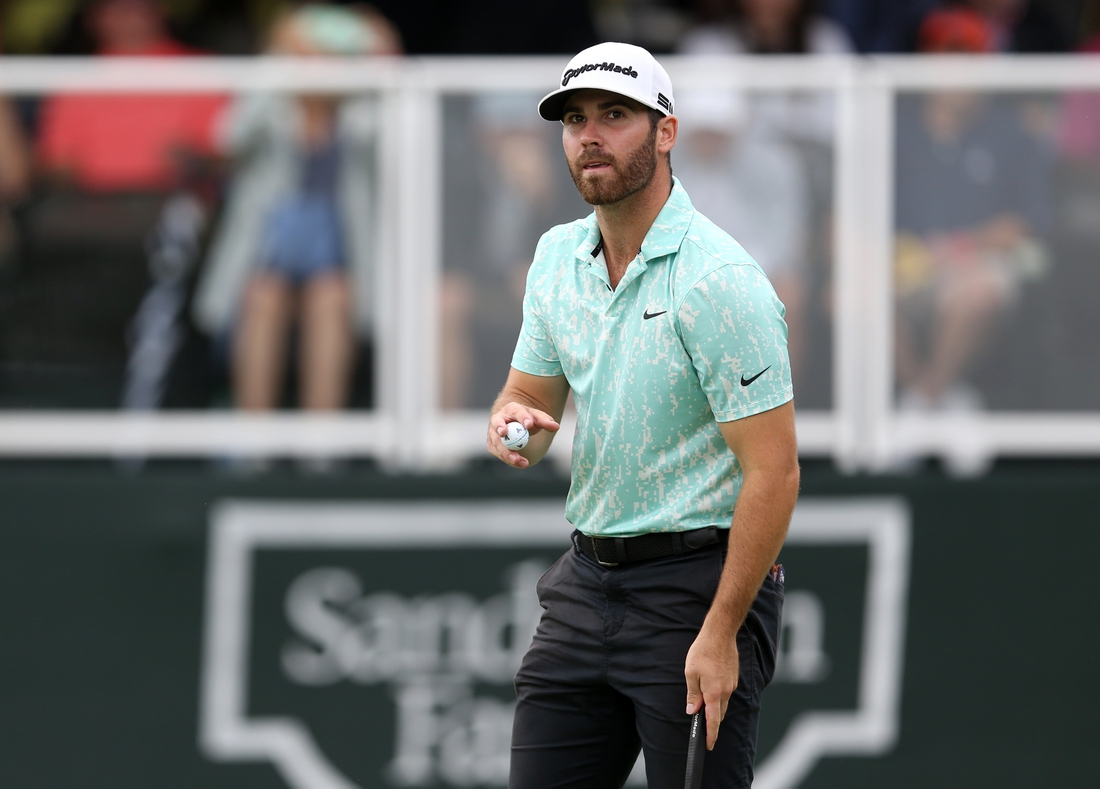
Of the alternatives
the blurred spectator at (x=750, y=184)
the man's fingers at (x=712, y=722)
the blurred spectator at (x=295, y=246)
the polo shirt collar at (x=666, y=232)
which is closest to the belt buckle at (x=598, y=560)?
the man's fingers at (x=712, y=722)

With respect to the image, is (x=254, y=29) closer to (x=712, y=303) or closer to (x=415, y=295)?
(x=415, y=295)

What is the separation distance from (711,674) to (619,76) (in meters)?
1.31

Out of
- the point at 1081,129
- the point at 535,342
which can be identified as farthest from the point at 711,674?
the point at 1081,129

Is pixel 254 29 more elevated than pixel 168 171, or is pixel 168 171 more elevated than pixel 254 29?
pixel 254 29

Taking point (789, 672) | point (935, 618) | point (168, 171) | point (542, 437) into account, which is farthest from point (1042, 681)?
point (168, 171)

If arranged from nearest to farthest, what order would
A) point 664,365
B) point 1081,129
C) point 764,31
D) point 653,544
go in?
1. point 664,365
2. point 653,544
3. point 1081,129
4. point 764,31

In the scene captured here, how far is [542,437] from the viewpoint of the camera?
372 cm

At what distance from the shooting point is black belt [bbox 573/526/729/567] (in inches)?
136

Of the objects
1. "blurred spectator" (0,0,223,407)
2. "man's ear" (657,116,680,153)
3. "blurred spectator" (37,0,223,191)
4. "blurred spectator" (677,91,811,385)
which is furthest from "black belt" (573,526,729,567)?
"blurred spectator" (37,0,223,191)

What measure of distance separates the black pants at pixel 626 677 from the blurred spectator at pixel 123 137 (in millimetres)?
3058

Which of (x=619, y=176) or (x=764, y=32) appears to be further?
(x=764, y=32)

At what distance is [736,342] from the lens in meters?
3.27

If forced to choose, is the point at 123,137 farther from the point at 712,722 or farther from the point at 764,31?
the point at 712,722

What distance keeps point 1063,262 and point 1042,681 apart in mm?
1633
